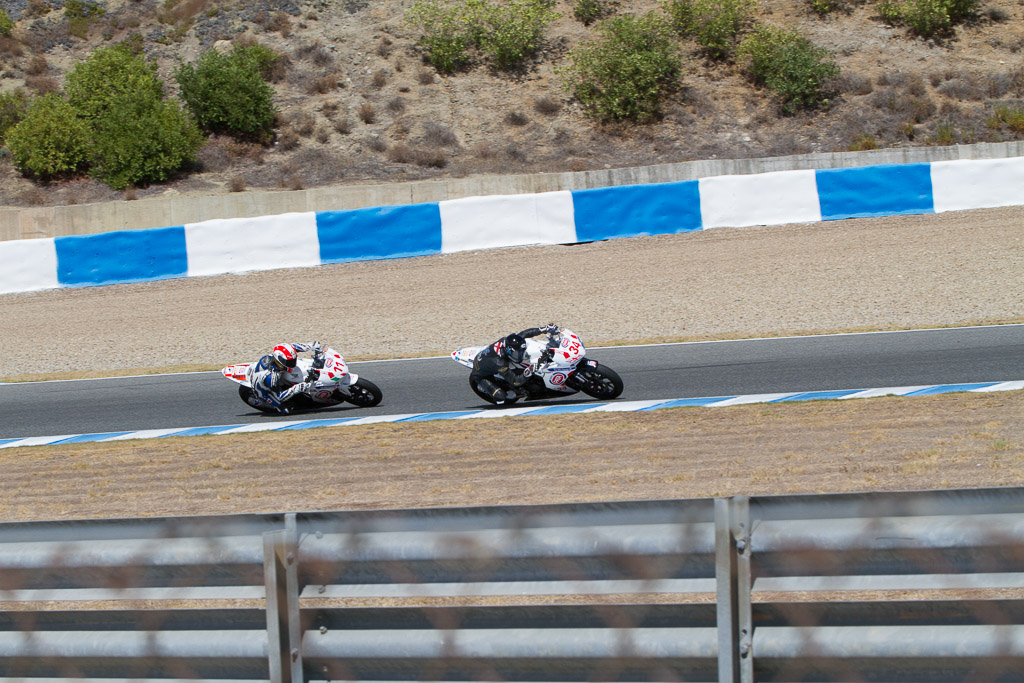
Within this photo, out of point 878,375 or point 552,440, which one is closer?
point 552,440

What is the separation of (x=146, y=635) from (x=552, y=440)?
6.43 meters

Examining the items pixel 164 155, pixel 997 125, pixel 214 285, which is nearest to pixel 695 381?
pixel 214 285

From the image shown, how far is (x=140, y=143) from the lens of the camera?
27.8 metres

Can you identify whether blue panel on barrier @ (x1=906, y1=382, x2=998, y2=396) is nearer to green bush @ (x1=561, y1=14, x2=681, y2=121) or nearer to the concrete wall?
the concrete wall

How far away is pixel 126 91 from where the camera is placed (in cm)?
3020

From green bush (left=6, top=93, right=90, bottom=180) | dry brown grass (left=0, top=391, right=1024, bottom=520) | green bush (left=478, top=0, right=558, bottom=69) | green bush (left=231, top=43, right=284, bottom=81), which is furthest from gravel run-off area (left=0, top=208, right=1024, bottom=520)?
green bush (left=478, top=0, right=558, bottom=69)

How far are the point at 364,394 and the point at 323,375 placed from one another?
558 mm

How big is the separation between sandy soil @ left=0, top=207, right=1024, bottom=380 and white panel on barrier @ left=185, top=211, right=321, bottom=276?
0.84 feet

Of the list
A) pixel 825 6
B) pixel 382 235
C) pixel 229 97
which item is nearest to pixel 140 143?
pixel 229 97

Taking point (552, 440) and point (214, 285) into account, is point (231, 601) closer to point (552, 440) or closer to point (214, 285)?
point (552, 440)

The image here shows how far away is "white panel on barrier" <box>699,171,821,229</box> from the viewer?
19.9m

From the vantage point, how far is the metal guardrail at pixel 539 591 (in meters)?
2.97

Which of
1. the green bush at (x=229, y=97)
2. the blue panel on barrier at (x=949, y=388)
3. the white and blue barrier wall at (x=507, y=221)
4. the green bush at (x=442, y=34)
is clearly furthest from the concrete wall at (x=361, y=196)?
the blue panel on barrier at (x=949, y=388)

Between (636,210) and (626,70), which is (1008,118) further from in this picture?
(636,210)
